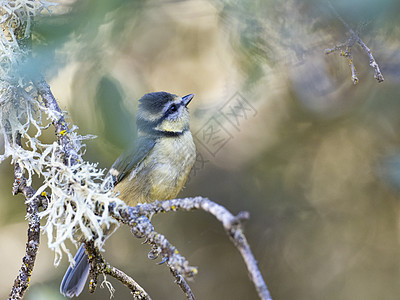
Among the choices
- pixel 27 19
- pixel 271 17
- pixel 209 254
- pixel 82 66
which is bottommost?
pixel 209 254

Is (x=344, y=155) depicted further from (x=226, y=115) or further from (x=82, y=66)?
(x=82, y=66)

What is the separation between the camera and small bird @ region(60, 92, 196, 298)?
2.37 meters

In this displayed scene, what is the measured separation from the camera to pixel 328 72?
2568 millimetres

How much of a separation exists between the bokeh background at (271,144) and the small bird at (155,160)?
4.2 inches

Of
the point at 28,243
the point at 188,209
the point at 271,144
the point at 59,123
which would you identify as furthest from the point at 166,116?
the point at 188,209

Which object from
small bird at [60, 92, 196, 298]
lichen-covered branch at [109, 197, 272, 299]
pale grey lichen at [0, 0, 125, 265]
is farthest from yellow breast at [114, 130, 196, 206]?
lichen-covered branch at [109, 197, 272, 299]

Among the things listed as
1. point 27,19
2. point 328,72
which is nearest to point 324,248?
point 328,72

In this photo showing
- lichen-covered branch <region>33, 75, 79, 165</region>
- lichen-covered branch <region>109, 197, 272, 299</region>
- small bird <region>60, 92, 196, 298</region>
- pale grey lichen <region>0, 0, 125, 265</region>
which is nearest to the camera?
lichen-covered branch <region>109, 197, 272, 299</region>

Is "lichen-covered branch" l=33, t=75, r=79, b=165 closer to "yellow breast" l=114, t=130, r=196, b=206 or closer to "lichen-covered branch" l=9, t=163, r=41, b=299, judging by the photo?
"lichen-covered branch" l=9, t=163, r=41, b=299

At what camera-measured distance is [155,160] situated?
8.08ft

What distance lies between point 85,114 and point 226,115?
3.01 ft

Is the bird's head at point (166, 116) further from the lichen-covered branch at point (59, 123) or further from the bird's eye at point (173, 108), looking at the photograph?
the lichen-covered branch at point (59, 123)

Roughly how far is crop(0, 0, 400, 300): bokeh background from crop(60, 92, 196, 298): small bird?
106mm

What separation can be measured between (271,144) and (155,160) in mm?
943
